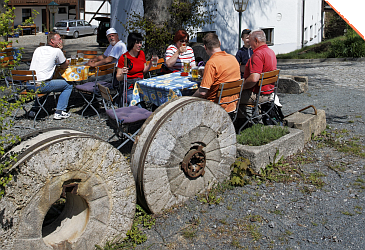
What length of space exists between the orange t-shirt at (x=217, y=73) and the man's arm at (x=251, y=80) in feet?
1.00

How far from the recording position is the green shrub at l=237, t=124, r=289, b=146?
4594 millimetres

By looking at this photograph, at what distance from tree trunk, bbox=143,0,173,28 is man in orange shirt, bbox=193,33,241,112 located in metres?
3.40

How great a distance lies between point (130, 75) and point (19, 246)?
13.2 feet

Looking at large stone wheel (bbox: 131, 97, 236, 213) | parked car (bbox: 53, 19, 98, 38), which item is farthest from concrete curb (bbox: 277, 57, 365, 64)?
parked car (bbox: 53, 19, 98, 38)

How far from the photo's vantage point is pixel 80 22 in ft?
115

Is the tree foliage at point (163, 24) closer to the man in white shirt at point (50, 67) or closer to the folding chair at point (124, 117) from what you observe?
the man in white shirt at point (50, 67)

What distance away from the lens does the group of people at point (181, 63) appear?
4.79 m

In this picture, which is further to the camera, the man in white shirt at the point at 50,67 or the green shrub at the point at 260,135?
the man in white shirt at the point at 50,67

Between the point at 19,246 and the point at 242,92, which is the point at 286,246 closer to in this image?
the point at 19,246

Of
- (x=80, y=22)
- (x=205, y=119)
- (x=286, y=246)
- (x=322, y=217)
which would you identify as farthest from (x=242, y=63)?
(x=80, y=22)

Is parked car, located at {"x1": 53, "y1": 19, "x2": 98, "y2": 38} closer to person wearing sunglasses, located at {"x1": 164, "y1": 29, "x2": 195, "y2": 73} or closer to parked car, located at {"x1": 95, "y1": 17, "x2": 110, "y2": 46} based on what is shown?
parked car, located at {"x1": 95, "y1": 17, "x2": 110, "y2": 46}

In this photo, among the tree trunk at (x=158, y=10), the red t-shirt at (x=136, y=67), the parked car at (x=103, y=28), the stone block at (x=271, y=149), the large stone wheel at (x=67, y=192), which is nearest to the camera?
the large stone wheel at (x=67, y=192)

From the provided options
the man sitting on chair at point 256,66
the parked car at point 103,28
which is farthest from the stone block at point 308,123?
the parked car at point 103,28

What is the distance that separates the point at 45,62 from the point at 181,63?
2269 mm
